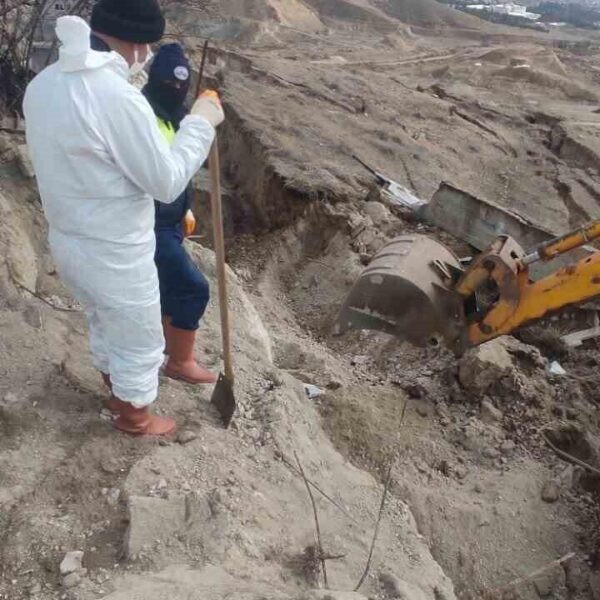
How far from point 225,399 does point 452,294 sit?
210 cm

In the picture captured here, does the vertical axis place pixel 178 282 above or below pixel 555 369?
above

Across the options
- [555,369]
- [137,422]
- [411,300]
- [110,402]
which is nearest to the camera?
[137,422]

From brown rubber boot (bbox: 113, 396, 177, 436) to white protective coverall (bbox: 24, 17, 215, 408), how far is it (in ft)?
0.48

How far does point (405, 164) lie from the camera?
10.2 metres

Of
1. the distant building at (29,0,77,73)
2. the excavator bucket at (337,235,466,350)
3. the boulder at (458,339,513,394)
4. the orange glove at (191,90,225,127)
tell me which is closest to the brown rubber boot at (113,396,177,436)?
the orange glove at (191,90,225,127)

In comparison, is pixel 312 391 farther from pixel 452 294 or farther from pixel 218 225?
pixel 218 225

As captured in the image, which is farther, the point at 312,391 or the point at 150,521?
the point at 312,391

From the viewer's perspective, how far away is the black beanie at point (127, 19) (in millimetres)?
3000

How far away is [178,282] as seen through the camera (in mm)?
3812

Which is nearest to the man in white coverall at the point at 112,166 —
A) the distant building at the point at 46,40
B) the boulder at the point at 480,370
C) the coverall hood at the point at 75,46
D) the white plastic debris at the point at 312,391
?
the coverall hood at the point at 75,46

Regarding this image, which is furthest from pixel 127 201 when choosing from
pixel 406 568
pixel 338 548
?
pixel 406 568

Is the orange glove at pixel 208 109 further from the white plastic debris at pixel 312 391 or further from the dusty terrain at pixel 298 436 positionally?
the white plastic debris at pixel 312 391

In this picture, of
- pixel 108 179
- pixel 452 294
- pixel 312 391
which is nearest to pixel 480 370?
pixel 452 294

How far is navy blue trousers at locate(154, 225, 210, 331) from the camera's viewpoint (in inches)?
146
